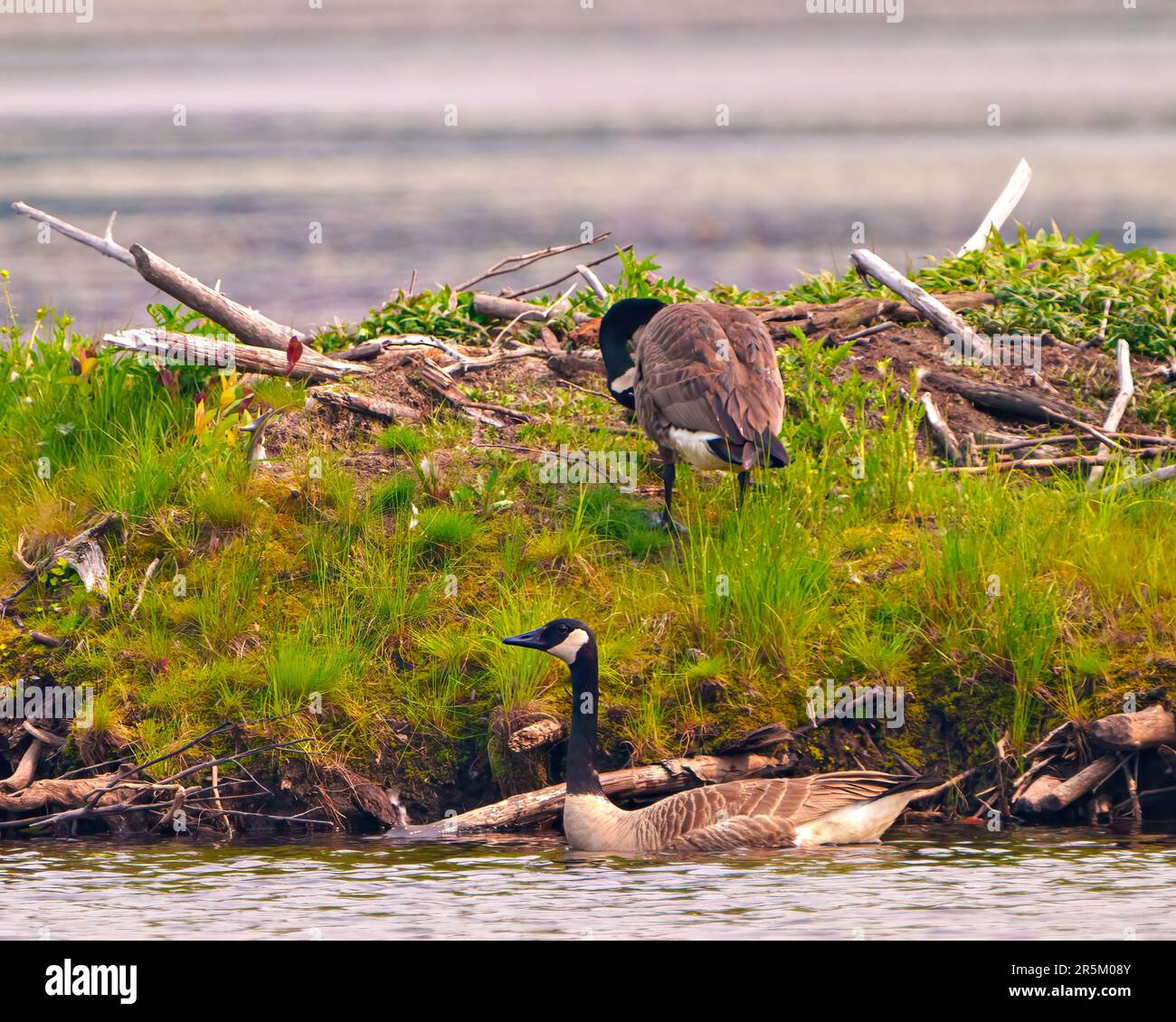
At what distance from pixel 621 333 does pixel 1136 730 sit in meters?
4.97

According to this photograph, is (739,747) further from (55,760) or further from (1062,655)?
(55,760)

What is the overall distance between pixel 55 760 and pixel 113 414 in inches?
119

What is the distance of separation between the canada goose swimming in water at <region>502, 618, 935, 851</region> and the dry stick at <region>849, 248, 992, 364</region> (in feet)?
16.9

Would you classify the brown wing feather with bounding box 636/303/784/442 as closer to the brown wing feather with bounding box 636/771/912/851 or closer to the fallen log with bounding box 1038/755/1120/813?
the brown wing feather with bounding box 636/771/912/851

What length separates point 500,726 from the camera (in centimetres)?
1041

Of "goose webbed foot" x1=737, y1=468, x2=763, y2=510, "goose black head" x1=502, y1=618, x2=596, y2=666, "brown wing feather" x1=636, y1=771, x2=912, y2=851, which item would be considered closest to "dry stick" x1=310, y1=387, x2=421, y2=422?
"goose webbed foot" x1=737, y1=468, x2=763, y2=510

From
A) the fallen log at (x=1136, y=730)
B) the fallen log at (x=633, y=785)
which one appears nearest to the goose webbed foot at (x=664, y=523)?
the fallen log at (x=633, y=785)

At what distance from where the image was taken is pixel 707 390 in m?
11.3

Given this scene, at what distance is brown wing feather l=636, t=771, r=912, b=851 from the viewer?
9492 mm

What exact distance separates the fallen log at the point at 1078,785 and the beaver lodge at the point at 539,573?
24 millimetres

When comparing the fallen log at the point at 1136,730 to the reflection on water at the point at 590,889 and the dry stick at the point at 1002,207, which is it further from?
the dry stick at the point at 1002,207

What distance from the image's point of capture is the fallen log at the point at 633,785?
10062mm

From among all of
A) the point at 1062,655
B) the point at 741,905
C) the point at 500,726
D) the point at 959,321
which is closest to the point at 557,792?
the point at 500,726

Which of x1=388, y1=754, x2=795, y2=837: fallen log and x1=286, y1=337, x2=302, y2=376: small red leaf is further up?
x1=286, y1=337, x2=302, y2=376: small red leaf
